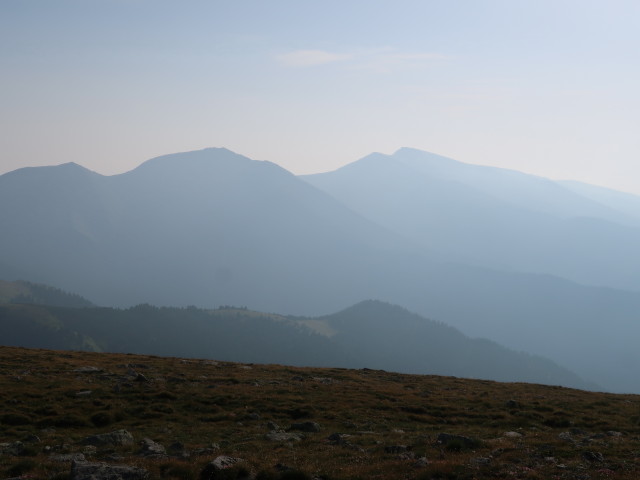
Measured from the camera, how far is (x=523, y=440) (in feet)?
92.1

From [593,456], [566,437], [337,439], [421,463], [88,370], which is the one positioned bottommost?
[88,370]

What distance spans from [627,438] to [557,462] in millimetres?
9374

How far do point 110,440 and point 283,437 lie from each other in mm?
8653

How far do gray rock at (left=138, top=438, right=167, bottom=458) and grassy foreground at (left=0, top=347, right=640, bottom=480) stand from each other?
36 centimetres

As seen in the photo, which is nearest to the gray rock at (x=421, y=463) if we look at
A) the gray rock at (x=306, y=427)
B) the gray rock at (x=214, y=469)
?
the gray rock at (x=214, y=469)

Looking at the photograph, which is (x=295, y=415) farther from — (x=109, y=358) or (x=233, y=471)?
(x=109, y=358)

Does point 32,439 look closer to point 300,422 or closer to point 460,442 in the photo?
point 300,422

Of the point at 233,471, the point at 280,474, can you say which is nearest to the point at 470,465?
the point at 280,474

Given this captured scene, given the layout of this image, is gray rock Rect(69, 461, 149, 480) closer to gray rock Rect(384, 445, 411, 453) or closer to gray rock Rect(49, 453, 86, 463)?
gray rock Rect(49, 453, 86, 463)

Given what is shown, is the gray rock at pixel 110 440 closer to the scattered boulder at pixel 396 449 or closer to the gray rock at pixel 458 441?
the scattered boulder at pixel 396 449

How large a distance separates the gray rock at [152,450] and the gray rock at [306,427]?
8738mm

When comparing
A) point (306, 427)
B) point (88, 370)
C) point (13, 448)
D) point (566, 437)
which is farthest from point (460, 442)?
point (88, 370)

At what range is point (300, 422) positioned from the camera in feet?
111

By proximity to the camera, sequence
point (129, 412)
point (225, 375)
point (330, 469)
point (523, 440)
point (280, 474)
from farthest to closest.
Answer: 1. point (225, 375)
2. point (129, 412)
3. point (523, 440)
4. point (330, 469)
5. point (280, 474)
